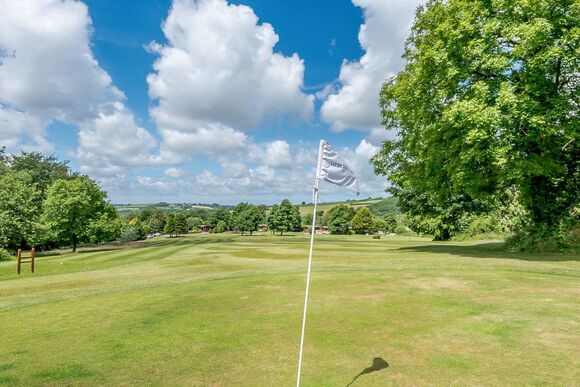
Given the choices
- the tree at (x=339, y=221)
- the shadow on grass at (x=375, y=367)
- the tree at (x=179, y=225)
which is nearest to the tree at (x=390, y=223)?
the tree at (x=339, y=221)

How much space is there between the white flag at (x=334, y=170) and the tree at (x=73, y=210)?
66506mm

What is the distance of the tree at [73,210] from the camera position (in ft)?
211

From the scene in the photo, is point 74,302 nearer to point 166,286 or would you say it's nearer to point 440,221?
point 166,286

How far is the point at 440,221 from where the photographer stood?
5647 centimetres

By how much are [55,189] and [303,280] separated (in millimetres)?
63509

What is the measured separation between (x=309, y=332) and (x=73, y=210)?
68.6m

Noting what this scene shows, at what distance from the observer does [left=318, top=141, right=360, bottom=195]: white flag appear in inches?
354

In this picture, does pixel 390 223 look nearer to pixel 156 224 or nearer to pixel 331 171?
pixel 156 224

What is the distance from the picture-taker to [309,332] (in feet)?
34.2

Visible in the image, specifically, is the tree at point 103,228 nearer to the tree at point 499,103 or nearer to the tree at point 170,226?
the tree at point 499,103

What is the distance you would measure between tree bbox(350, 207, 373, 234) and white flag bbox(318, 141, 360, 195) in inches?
5764

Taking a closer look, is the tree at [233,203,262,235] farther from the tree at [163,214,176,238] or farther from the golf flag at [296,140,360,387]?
the golf flag at [296,140,360,387]

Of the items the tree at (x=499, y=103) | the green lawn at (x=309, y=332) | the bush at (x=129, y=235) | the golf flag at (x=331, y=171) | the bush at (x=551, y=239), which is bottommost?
the bush at (x=129, y=235)

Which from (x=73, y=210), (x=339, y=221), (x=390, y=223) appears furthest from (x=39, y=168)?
(x=390, y=223)
